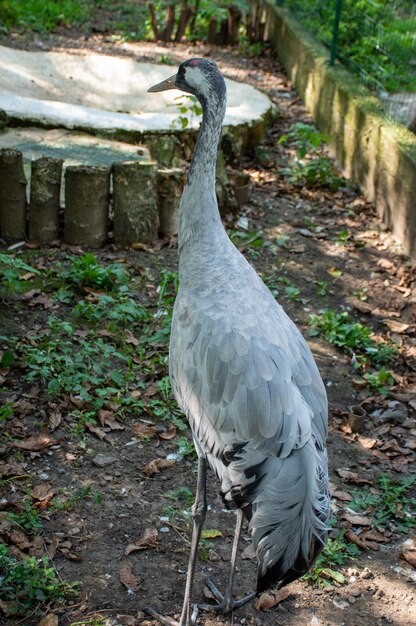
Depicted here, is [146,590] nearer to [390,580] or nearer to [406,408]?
[390,580]

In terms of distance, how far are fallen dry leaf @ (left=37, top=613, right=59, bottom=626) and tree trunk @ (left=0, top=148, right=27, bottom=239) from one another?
329cm

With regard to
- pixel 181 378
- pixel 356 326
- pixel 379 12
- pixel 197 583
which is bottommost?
pixel 197 583

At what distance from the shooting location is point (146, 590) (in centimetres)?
348

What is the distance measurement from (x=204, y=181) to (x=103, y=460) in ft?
5.20

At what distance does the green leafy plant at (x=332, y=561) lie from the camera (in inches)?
144

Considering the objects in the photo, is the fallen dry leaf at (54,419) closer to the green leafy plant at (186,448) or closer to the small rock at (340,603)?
the green leafy plant at (186,448)

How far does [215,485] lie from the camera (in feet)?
14.0

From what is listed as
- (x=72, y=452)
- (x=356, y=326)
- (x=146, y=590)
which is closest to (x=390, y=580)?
(x=146, y=590)

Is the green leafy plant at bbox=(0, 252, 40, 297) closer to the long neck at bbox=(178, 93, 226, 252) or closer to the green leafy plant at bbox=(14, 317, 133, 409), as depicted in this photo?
the green leafy plant at bbox=(14, 317, 133, 409)

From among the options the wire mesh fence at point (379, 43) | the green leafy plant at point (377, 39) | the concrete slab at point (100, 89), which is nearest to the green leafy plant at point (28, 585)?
the concrete slab at point (100, 89)

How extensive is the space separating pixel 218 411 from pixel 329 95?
21.9 feet

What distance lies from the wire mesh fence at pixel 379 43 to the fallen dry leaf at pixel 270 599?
5.09 meters

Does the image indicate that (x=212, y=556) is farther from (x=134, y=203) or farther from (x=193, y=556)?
(x=134, y=203)

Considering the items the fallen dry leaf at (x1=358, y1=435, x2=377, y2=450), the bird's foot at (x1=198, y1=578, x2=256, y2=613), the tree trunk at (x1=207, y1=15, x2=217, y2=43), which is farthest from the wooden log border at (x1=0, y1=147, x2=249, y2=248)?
the tree trunk at (x1=207, y1=15, x2=217, y2=43)
